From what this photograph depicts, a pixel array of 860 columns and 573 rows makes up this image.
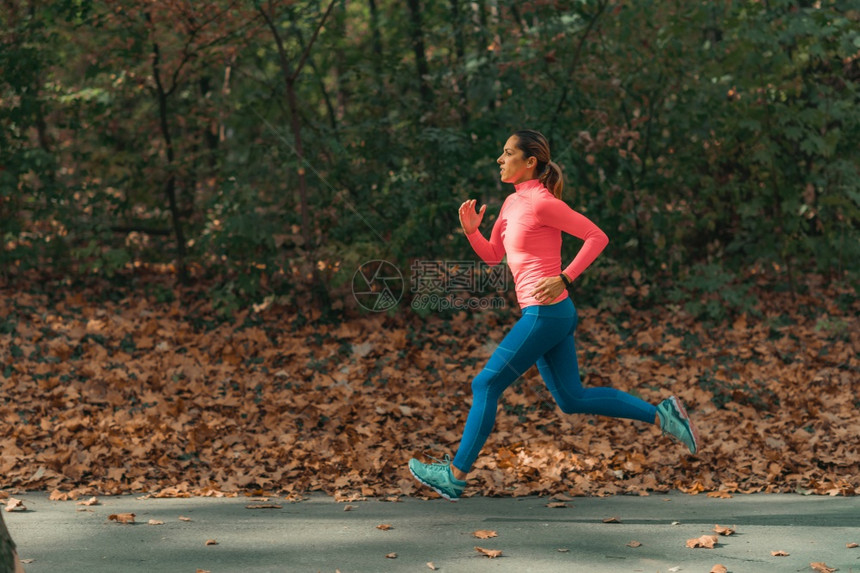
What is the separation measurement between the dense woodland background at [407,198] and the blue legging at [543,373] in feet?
8.87

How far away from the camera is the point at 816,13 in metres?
11.0

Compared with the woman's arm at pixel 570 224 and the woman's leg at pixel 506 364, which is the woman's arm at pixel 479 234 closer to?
the woman's arm at pixel 570 224

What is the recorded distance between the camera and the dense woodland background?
30.2 ft

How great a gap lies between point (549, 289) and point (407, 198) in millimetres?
5784

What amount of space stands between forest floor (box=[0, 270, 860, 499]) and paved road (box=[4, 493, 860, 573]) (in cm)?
44

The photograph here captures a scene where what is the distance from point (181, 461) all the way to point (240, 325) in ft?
12.5

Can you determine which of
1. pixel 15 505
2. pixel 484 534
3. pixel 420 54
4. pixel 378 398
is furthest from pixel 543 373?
pixel 420 54

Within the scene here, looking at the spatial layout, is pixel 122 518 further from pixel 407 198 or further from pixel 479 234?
pixel 407 198

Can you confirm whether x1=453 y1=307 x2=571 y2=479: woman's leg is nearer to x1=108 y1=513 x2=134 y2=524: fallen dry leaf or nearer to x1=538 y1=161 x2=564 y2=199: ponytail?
x1=538 y1=161 x2=564 y2=199: ponytail

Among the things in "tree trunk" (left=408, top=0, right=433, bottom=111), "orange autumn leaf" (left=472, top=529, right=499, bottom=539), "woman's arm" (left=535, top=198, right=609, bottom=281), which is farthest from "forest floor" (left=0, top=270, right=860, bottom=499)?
"tree trunk" (left=408, top=0, right=433, bottom=111)

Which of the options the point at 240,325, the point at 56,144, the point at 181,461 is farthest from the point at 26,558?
the point at 56,144

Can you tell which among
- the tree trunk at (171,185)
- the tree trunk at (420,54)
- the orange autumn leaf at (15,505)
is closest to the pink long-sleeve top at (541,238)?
the orange autumn leaf at (15,505)

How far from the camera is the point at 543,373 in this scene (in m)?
5.40

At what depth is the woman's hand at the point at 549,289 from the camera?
4938 mm
